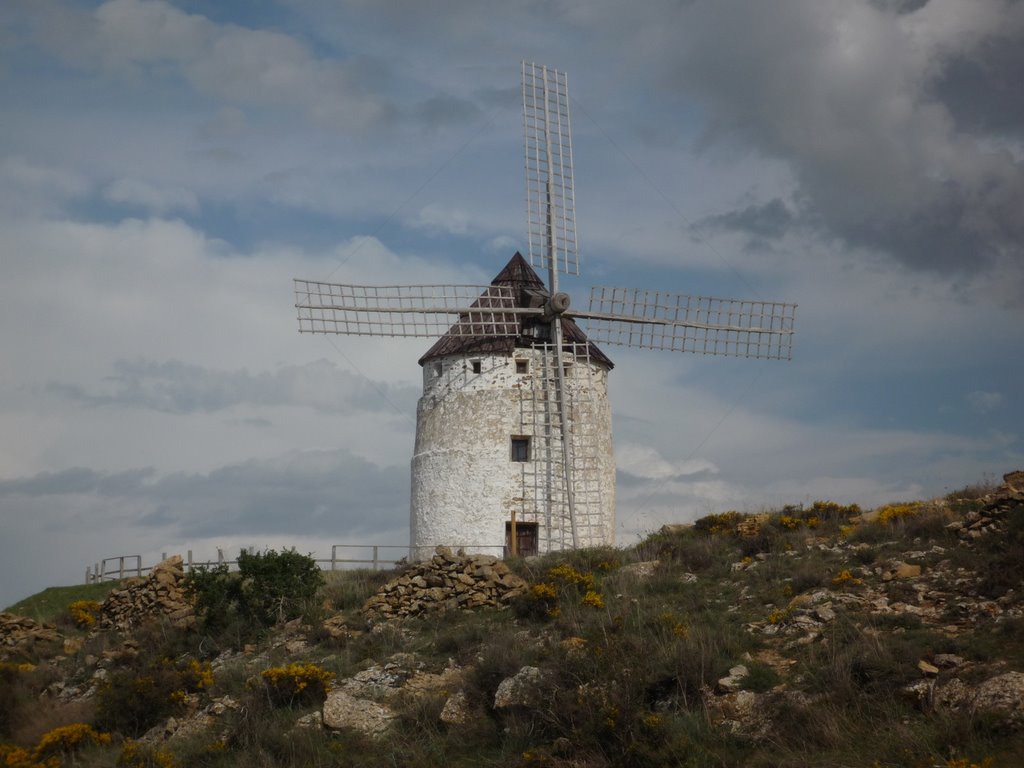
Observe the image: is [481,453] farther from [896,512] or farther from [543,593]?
[896,512]

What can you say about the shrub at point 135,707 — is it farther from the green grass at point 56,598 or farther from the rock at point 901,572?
the green grass at point 56,598

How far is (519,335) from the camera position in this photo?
2628 cm

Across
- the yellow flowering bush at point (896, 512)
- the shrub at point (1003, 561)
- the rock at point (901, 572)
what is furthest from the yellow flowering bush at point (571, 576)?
the shrub at point (1003, 561)

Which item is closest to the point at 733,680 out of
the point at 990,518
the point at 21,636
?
the point at 990,518

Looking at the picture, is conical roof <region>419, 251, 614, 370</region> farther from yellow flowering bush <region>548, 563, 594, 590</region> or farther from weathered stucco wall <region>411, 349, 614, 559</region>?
yellow flowering bush <region>548, 563, 594, 590</region>

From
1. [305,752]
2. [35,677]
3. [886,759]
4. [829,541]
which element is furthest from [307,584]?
[886,759]

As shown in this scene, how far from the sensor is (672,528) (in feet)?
76.1

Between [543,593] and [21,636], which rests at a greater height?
[543,593]

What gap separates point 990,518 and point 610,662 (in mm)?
7588

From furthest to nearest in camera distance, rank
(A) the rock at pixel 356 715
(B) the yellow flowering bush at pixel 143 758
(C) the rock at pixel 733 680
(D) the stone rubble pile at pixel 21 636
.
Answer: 1. (D) the stone rubble pile at pixel 21 636
2. (A) the rock at pixel 356 715
3. (B) the yellow flowering bush at pixel 143 758
4. (C) the rock at pixel 733 680

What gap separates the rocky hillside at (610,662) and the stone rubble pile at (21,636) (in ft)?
0.38

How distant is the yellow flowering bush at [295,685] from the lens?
1476 cm

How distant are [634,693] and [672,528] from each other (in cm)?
1133

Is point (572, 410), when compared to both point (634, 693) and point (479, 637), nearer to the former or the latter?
point (479, 637)
